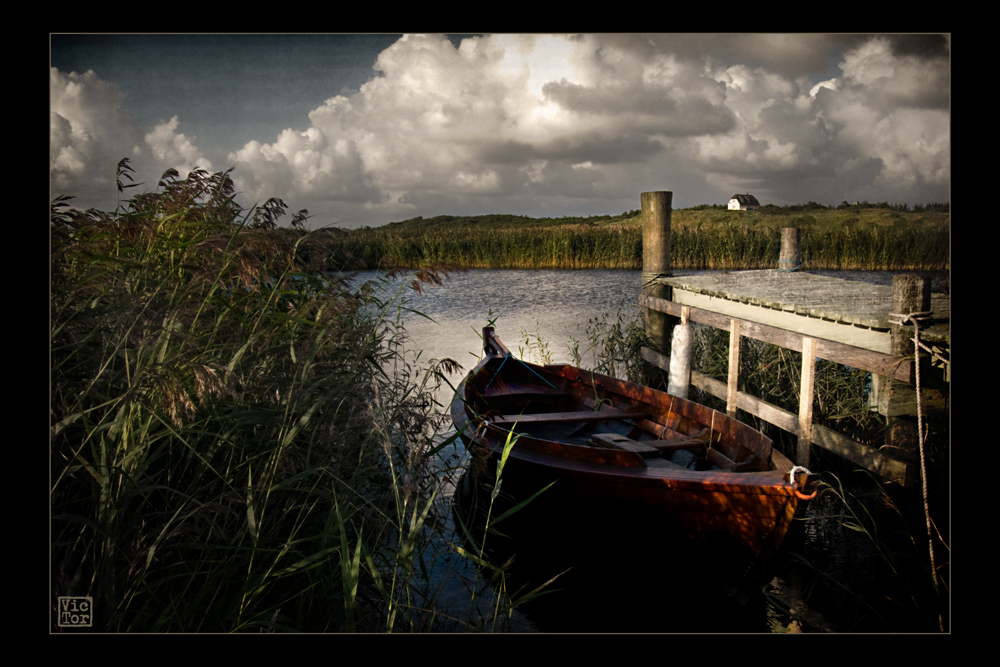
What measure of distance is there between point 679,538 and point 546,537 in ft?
3.07

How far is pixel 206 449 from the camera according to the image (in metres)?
2.07

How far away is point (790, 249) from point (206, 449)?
556 cm

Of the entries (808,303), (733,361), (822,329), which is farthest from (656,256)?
(822,329)

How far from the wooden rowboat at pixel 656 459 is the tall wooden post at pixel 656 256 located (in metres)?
1.46

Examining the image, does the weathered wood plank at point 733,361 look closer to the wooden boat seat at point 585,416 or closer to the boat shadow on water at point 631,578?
the wooden boat seat at point 585,416

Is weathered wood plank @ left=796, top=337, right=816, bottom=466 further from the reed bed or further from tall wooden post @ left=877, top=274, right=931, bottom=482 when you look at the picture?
the reed bed

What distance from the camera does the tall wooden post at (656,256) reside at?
5633 mm

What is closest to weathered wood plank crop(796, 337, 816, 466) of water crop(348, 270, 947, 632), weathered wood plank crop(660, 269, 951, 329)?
weathered wood plank crop(660, 269, 951, 329)
